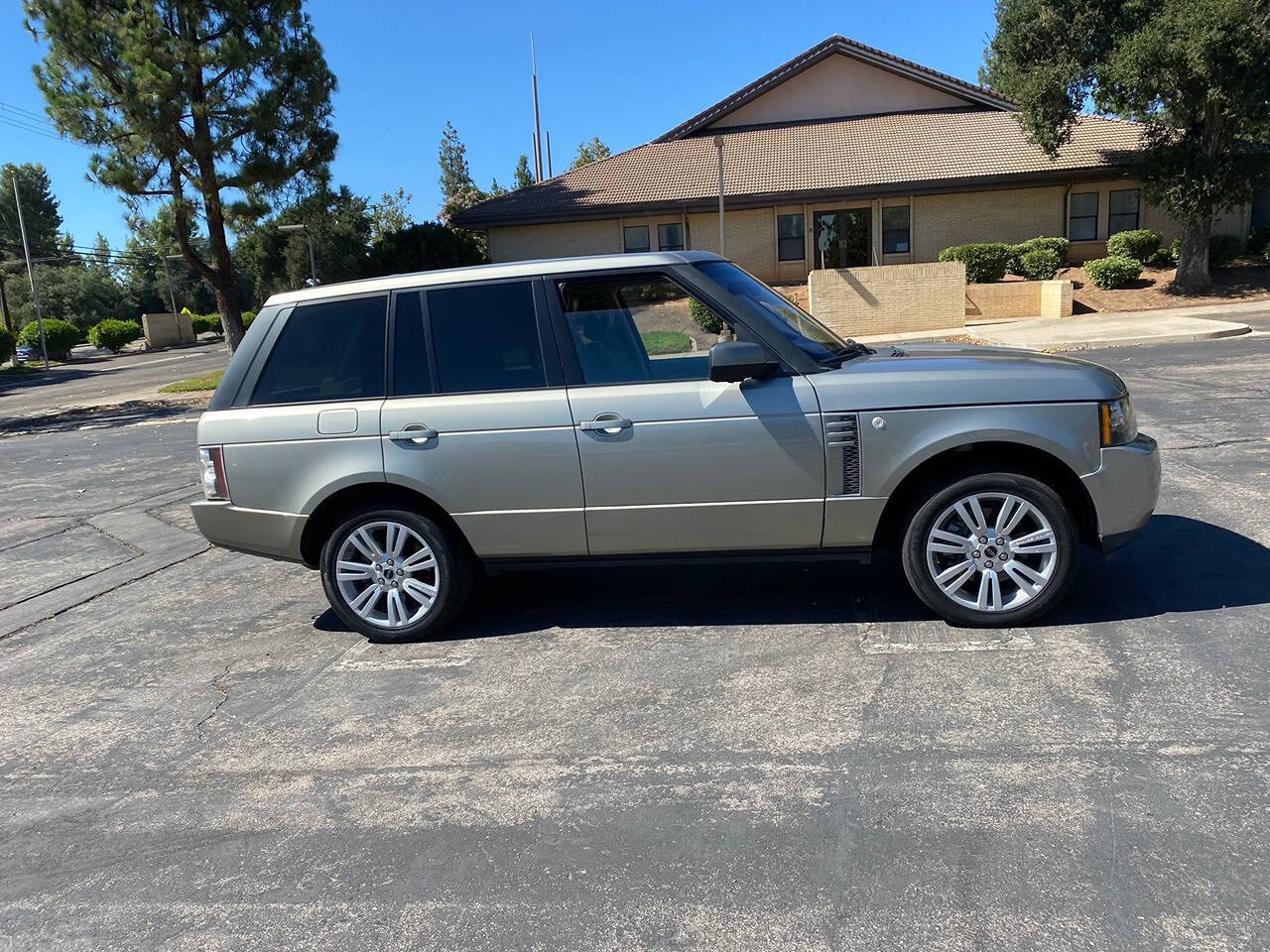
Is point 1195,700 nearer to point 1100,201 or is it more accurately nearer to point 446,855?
point 446,855

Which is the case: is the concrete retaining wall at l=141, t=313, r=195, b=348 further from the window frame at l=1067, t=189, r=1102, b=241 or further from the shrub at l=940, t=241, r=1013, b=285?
the window frame at l=1067, t=189, r=1102, b=241

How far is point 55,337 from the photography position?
4816cm

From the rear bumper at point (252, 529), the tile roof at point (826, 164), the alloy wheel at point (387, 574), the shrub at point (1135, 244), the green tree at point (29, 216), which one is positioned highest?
the green tree at point (29, 216)

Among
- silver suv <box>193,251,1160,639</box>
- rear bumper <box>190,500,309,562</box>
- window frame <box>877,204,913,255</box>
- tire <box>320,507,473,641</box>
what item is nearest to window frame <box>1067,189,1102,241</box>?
window frame <box>877,204,913,255</box>

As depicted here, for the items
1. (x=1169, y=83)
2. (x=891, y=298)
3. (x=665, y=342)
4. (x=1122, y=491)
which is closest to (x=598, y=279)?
(x=665, y=342)

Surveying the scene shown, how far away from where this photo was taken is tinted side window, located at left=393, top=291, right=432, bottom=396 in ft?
16.2

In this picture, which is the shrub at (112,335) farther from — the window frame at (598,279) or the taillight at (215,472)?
the window frame at (598,279)

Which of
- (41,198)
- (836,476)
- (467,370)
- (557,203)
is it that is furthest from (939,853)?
(41,198)

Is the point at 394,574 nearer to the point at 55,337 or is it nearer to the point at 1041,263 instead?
the point at 1041,263

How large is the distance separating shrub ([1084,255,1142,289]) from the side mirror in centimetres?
2398

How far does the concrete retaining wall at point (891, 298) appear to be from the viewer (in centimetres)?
2302

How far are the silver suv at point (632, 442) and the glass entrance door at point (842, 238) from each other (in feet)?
86.6

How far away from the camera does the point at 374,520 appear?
5.00m

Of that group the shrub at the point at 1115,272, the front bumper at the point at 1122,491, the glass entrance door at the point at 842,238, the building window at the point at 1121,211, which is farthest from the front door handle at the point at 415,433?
the building window at the point at 1121,211
